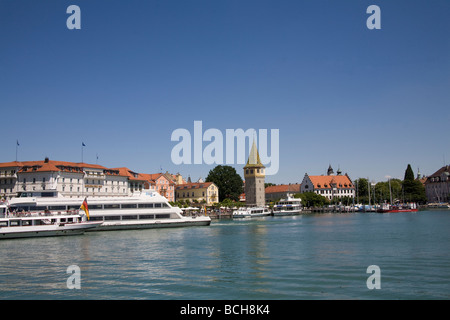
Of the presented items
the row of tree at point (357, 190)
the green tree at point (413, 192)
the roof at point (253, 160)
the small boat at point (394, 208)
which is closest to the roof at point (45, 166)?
the row of tree at point (357, 190)

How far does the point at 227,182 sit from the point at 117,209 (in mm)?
76666

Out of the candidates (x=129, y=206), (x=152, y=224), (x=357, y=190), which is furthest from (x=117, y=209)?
(x=357, y=190)

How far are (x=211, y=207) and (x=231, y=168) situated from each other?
1928 cm

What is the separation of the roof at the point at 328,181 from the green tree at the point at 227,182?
33.6 m

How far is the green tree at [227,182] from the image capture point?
130 metres

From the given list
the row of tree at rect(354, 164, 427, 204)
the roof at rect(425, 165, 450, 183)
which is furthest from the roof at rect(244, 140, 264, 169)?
the roof at rect(425, 165, 450, 183)

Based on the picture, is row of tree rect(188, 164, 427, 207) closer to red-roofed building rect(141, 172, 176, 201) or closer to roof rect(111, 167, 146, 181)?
red-roofed building rect(141, 172, 176, 201)

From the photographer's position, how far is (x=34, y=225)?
1705 inches

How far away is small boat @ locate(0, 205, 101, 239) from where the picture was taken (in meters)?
41.6

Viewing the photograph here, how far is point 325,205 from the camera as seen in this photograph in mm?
132625

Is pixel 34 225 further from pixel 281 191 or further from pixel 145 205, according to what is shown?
pixel 281 191

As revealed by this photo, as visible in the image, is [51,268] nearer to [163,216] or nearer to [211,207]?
[163,216]

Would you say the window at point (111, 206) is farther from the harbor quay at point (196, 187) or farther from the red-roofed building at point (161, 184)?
the red-roofed building at point (161, 184)
